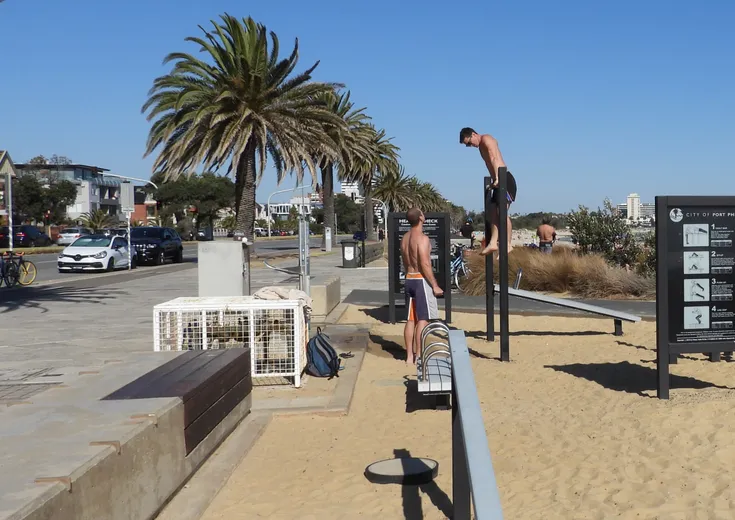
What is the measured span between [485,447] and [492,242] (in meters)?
6.51

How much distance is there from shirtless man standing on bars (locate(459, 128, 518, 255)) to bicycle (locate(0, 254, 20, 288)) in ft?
50.1

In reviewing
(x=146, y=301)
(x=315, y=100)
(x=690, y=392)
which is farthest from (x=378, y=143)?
(x=690, y=392)

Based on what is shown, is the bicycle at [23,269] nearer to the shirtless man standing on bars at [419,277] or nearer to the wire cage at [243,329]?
the wire cage at [243,329]

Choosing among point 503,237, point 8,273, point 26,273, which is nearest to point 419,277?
point 503,237

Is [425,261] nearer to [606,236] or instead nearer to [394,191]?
[606,236]

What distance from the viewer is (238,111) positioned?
99.9 feet

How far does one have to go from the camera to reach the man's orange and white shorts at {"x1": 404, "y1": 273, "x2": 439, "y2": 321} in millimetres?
8938

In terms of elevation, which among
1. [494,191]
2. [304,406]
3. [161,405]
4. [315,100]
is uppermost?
[315,100]

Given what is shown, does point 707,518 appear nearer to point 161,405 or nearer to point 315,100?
point 161,405

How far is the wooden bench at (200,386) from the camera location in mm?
4902

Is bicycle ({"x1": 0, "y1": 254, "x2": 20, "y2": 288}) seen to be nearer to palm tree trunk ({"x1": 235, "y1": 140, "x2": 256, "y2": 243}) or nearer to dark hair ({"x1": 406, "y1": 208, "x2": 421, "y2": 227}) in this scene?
palm tree trunk ({"x1": 235, "y1": 140, "x2": 256, "y2": 243})

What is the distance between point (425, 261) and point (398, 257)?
498 centimetres

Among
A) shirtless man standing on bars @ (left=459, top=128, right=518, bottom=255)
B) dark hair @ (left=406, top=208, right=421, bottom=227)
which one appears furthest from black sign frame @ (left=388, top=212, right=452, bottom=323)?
dark hair @ (left=406, top=208, right=421, bottom=227)

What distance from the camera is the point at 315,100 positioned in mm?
33188
